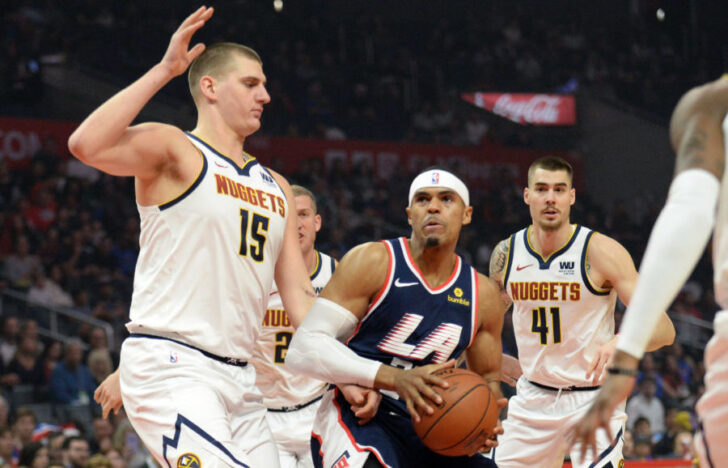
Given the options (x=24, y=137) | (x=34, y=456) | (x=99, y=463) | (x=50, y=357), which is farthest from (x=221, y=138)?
(x=24, y=137)

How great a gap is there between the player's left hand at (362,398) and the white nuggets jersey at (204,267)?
0.53 metres

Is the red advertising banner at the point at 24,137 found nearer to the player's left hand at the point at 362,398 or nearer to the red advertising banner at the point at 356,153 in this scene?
the red advertising banner at the point at 356,153

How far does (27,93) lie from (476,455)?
13.8 meters

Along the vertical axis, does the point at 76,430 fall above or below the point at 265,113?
below

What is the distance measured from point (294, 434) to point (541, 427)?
1.71 metres

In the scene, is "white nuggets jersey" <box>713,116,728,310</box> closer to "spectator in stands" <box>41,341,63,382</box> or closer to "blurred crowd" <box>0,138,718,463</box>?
"blurred crowd" <box>0,138,718,463</box>

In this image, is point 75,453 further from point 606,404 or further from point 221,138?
point 606,404

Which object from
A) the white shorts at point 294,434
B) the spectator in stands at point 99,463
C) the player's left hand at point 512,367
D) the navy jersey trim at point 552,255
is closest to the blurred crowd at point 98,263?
the spectator in stands at point 99,463

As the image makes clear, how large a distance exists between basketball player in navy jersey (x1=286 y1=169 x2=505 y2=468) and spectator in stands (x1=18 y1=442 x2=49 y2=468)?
4.36m

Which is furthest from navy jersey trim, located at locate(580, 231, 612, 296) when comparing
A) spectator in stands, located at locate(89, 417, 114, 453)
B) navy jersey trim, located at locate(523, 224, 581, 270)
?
spectator in stands, located at locate(89, 417, 114, 453)

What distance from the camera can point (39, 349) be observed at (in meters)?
11.3

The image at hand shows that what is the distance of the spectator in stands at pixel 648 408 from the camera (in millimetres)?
13359

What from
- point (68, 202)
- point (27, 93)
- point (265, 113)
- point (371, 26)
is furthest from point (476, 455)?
point (371, 26)

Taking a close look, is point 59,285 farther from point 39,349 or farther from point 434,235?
point 434,235
